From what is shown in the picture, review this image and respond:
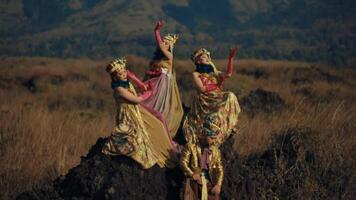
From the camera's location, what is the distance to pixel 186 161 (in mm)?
6727

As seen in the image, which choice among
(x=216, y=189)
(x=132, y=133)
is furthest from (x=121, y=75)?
(x=216, y=189)

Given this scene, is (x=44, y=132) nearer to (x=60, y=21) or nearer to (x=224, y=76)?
(x=224, y=76)

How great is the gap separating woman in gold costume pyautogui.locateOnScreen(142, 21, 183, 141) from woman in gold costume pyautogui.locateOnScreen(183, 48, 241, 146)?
23cm

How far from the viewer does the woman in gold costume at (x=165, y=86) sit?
7.65 metres

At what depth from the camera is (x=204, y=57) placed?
773cm

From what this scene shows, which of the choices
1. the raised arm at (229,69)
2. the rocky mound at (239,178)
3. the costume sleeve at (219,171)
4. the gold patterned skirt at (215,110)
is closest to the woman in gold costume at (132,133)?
the rocky mound at (239,178)

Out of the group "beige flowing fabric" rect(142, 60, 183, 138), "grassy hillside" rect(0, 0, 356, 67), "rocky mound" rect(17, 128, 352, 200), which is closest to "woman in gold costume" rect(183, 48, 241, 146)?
"beige flowing fabric" rect(142, 60, 183, 138)

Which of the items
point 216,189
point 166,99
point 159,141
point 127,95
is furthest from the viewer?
point 166,99

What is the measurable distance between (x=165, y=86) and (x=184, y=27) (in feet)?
470

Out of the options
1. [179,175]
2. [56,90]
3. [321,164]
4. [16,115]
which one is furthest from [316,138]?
[56,90]

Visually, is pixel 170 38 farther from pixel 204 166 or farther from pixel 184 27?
pixel 184 27

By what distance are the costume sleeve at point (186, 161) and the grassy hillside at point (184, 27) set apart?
230 feet

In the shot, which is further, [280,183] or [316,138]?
[316,138]

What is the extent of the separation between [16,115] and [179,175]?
588 cm
